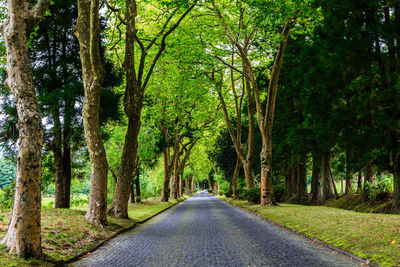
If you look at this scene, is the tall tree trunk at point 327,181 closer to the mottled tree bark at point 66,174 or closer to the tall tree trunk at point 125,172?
the tall tree trunk at point 125,172

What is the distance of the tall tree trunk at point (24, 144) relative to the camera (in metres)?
5.88

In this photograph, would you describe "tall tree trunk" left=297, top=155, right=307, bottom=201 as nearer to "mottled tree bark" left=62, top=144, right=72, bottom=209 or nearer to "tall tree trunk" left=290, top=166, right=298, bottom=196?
"tall tree trunk" left=290, top=166, right=298, bottom=196

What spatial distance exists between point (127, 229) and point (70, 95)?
252 inches

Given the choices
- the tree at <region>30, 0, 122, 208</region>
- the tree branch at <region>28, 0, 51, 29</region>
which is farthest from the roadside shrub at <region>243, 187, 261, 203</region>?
the tree branch at <region>28, 0, 51, 29</region>

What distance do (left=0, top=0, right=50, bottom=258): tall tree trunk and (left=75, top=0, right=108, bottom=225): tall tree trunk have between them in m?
4.28

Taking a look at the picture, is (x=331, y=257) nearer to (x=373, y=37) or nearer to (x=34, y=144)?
(x=34, y=144)

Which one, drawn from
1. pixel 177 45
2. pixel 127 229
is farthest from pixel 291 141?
pixel 127 229

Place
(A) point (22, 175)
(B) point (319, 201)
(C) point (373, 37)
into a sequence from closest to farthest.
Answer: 1. (A) point (22, 175)
2. (C) point (373, 37)
3. (B) point (319, 201)

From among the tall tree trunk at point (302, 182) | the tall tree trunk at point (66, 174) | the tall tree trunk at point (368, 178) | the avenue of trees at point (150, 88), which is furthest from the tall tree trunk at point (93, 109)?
the tall tree trunk at point (302, 182)

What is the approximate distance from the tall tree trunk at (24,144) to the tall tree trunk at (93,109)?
4278 millimetres

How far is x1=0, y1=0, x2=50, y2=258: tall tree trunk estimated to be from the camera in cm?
588

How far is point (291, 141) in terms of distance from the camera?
1719 cm

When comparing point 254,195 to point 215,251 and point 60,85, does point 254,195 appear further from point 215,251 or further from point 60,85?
point 215,251

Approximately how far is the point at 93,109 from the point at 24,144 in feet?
15.8
